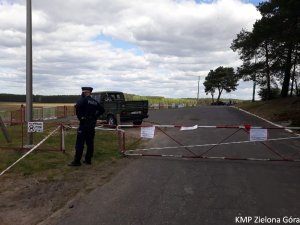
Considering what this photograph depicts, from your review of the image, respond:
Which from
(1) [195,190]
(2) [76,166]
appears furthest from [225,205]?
(2) [76,166]

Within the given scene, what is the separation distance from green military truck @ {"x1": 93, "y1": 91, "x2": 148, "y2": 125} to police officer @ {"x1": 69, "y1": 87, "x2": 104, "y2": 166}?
1273cm

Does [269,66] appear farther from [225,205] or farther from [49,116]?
[225,205]

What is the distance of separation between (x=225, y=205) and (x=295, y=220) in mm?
1254

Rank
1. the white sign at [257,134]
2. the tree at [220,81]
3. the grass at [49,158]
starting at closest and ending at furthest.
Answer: the grass at [49,158], the white sign at [257,134], the tree at [220,81]

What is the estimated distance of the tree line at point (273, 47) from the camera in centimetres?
3225

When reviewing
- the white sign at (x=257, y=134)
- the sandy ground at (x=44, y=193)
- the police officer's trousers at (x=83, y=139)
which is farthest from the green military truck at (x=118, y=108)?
the sandy ground at (x=44, y=193)

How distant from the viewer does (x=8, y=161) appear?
1246 cm

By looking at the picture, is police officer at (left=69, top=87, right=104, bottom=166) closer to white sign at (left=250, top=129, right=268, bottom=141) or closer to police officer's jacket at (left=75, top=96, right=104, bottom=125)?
police officer's jacket at (left=75, top=96, right=104, bottom=125)

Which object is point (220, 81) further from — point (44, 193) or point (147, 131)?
point (44, 193)

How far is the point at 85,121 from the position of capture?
1190cm

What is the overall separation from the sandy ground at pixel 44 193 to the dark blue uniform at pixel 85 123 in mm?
412

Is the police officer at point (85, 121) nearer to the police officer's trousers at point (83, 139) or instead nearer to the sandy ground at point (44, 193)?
the police officer's trousers at point (83, 139)

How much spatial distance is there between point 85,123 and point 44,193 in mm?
3396

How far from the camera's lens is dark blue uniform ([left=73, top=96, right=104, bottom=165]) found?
38.7ft
